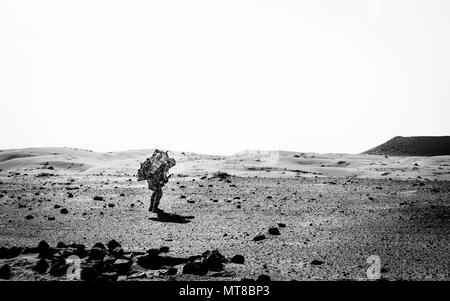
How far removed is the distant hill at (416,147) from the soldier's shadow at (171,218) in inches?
1671

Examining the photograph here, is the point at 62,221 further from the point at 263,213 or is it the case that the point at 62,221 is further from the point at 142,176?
the point at 263,213

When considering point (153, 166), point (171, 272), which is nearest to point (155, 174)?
point (153, 166)

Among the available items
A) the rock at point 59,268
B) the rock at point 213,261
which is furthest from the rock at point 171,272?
the rock at point 59,268

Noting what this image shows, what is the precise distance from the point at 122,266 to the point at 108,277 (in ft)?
1.76

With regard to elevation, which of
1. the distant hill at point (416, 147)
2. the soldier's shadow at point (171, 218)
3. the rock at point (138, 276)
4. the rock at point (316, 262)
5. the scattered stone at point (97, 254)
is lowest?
the soldier's shadow at point (171, 218)

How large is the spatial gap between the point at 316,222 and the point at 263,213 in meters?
2.21

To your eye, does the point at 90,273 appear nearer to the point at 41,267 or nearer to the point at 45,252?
the point at 41,267

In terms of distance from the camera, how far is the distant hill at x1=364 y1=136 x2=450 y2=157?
48000mm

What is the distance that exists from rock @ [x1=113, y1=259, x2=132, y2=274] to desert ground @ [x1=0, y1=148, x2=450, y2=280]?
3cm

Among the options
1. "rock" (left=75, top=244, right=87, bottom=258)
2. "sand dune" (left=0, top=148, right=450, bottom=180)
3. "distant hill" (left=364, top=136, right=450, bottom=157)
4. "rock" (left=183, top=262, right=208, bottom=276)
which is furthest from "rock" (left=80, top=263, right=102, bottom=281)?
"distant hill" (left=364, top=136, right=450, bottom=157)

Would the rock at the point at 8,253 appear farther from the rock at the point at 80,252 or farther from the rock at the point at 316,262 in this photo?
the rock at the point at 316,262

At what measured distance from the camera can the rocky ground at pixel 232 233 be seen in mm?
6492

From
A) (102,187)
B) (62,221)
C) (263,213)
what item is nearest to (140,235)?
(62,221)

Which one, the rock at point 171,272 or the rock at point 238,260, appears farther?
the rock at point 238,260
